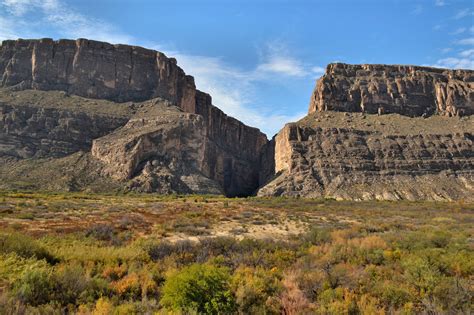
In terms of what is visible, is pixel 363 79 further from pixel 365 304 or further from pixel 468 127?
pixel 365 304

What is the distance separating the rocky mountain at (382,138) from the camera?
6831 cm

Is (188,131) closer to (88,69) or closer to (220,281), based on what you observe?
(88,69)

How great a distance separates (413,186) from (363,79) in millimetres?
39826

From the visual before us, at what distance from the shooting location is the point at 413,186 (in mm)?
67062

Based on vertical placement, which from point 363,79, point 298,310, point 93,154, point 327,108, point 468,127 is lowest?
point 298,310

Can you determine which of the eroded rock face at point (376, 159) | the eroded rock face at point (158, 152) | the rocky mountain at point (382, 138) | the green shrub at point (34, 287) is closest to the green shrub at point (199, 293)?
the green shrub at point (34, 287)

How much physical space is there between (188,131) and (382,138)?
44563mm

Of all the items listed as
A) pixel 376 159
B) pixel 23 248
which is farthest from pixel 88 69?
pixel 23 248

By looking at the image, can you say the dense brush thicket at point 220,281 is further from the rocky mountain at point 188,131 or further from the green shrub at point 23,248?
the rocky mountain at point 188,131

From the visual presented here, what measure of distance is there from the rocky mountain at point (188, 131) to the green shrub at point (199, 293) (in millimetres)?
54846

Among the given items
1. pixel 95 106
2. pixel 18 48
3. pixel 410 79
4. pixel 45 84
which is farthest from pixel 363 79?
pixel 18 48

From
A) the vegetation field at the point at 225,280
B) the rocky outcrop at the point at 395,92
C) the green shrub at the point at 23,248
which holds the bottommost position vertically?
the vegetation field at the point at 225,280

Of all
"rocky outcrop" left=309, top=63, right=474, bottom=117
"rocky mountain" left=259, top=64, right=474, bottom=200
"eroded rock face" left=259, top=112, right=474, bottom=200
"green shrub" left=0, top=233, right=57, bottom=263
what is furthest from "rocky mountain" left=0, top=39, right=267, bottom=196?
"green shrub" left=0, top=233, right=57, bottom=263

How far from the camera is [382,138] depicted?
79188 mm
